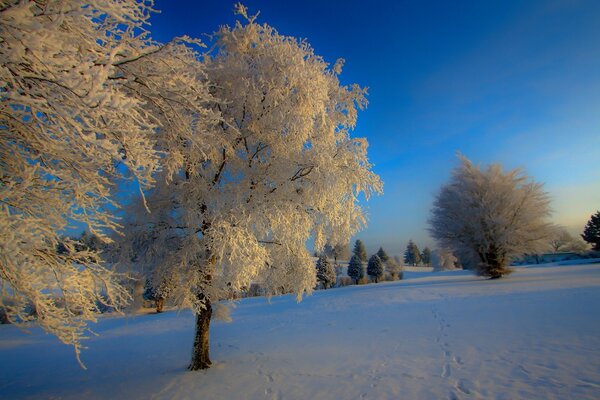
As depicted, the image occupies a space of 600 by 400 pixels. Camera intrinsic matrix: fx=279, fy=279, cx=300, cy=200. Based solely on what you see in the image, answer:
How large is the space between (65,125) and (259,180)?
4.06 meters

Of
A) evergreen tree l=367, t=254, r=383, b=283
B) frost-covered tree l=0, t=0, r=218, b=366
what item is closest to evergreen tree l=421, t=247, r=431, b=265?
evergreen tree l=367, t=254, r=383, b=283

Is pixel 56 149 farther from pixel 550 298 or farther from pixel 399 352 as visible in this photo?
pixel 550 298

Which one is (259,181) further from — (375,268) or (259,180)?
(375,268)

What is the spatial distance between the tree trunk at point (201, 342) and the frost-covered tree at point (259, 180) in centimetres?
3

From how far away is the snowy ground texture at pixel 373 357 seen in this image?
204 inches

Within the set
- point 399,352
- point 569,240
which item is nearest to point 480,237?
point 399,352

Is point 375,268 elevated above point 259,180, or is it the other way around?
point 259,180

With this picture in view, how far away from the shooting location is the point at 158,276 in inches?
248

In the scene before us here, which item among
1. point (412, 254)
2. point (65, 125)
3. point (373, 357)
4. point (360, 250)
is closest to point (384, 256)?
point (360, 250)

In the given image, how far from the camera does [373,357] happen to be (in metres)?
7.11

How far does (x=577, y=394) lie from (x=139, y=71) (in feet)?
24.8

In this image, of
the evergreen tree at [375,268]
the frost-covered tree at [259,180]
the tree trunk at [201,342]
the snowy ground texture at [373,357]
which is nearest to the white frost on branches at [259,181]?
the frost-covered tree at [259,180]

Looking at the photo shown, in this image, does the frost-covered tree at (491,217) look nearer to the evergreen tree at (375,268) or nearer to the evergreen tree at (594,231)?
the evergreen tree at (375,268)

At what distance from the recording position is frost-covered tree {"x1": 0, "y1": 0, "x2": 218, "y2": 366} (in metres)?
2.02
